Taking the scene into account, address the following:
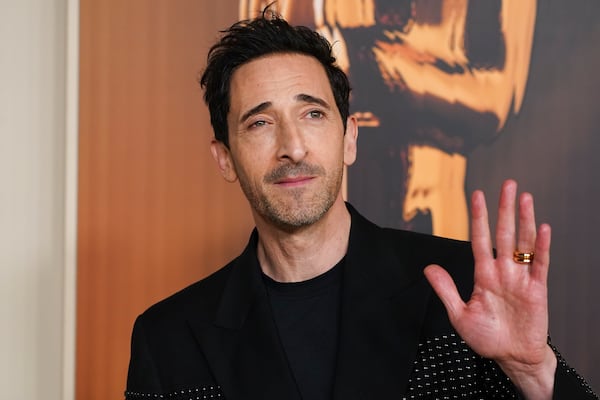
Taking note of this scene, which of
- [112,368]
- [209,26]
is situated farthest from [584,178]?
[112,368]

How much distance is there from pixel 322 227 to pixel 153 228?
2.35 ft

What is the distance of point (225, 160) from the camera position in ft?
6.47

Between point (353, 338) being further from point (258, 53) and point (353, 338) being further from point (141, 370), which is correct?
point (258, 53)

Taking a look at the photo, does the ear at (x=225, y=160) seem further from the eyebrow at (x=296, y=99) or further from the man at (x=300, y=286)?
the eyebrow at (x=296, y=99)

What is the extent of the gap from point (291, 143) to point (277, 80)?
172mm

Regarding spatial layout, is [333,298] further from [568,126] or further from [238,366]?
[568,126]

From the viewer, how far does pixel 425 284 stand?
167 cm

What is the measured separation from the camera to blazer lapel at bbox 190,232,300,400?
1664 mm

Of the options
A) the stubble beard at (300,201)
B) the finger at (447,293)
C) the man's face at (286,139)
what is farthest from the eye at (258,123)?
the finger at (447,293)

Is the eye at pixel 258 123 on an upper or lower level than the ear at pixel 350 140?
upper

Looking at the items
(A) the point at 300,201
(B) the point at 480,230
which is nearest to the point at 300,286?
(A) the point at 300,201

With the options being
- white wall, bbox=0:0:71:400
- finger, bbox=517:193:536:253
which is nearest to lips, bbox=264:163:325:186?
finger, bbox=517:193:536:253

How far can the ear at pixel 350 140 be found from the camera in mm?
1941

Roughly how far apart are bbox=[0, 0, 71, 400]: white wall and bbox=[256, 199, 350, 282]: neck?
788mm
